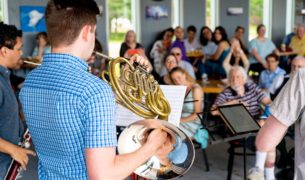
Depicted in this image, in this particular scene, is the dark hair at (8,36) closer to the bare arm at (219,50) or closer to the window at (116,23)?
the bare arm at (219,50)

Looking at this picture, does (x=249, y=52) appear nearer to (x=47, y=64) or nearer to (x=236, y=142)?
(x=236, y=142)

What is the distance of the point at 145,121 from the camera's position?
4.61 feet

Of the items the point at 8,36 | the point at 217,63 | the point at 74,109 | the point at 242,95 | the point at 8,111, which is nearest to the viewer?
the point at 74,109

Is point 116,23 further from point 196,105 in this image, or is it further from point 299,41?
point 196,105

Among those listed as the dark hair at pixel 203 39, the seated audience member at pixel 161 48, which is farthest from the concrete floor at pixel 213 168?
the dark hair at pixel 203 39

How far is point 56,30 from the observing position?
48.9 inches

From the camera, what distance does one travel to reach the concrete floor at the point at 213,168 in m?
4.30

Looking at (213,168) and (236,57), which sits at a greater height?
(236,57)

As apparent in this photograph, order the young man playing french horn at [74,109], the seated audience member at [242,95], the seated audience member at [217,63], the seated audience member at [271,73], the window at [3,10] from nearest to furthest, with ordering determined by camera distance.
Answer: the young man playing french horn at [74,109] → the seated audience member at [242,95] → the seated audience member at [271,73] → the window at [3,10] → the seated audience member at [217,63]

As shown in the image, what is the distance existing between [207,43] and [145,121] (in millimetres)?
8205

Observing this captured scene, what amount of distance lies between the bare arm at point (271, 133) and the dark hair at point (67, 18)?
2.11 ft

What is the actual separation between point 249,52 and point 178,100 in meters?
7.11

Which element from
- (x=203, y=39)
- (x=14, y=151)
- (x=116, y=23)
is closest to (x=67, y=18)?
(x=14, y=151)

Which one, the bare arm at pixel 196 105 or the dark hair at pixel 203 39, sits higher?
the dark hair at pixel 203 39
